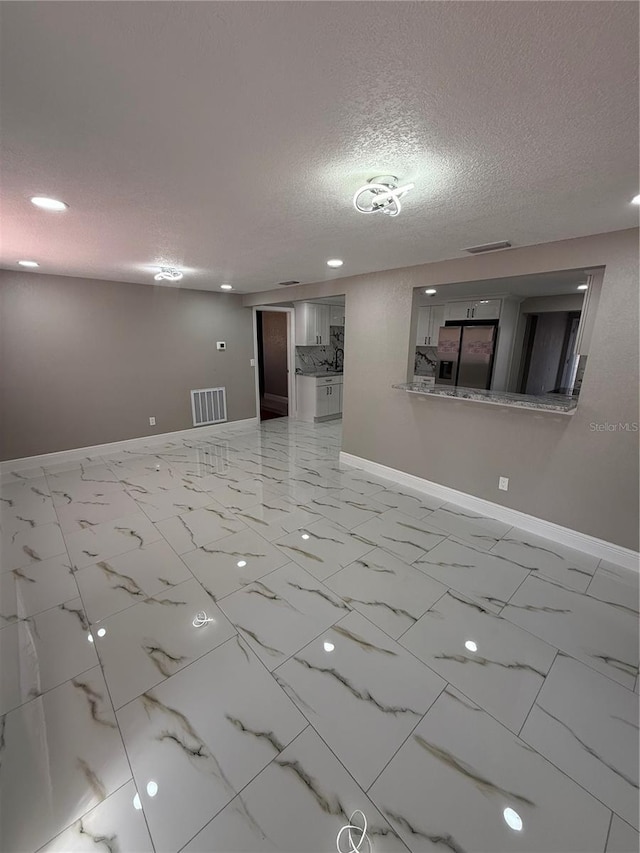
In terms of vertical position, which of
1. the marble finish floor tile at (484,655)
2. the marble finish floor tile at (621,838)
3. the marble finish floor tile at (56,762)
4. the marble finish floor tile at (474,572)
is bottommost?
the marble finish floor tile at (56,762)

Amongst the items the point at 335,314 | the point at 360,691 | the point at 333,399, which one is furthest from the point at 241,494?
the point at 335,314

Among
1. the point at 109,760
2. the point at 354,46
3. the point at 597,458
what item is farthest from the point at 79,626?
the point at 597,458

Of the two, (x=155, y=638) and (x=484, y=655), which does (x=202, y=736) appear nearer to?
(x=155, y=638)

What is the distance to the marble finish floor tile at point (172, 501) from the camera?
10.6 feet

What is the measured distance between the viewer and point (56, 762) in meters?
1.33

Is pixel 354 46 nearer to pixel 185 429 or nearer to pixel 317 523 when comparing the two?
pixel 317 523

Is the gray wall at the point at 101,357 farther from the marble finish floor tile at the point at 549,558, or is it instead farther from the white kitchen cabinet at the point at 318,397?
the marble finish floor tile at the point at 549,558

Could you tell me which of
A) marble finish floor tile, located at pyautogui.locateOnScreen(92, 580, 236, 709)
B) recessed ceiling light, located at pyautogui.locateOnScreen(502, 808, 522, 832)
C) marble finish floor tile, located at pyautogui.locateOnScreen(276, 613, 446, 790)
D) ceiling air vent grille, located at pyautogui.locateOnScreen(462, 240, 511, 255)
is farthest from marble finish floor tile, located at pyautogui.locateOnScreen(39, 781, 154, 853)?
ceiling air vent grille, located at pyautogui.locateOnScreen(462, 240, 511, 255)

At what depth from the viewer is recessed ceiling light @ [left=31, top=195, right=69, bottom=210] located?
6.00ft

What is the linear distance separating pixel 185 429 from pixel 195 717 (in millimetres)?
4523

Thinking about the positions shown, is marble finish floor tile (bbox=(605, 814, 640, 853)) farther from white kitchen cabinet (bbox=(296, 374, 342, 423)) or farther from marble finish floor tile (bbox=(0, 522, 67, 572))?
white kitchen cabinet (bbox=(296, 374, 342, 423))

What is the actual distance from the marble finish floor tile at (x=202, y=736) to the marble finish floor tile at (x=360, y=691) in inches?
4.4

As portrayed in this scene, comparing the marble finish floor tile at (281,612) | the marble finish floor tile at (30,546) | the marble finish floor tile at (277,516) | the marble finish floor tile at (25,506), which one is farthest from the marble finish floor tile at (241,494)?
the marble finish floor tile at (25,506)

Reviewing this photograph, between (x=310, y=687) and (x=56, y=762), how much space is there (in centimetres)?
104
